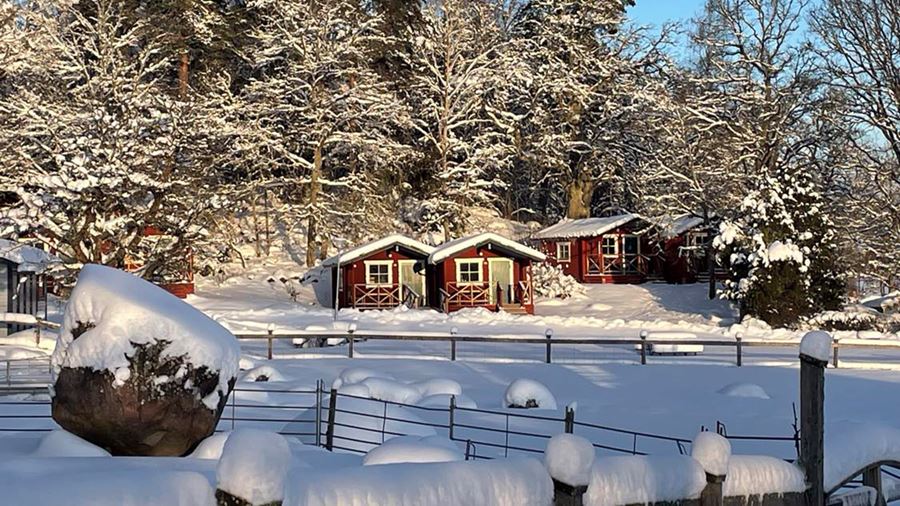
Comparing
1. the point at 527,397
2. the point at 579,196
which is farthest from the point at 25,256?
the point at 579,196

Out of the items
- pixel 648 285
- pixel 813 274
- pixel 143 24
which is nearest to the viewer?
pixel 813 274

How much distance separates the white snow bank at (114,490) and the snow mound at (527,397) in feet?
39.5

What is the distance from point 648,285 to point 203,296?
20.3 metres

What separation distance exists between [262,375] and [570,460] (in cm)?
1366

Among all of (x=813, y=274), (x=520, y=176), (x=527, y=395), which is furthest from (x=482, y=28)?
(x=527, y=395)

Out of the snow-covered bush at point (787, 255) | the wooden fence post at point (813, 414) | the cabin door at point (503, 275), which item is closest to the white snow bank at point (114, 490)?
the wooden fence post at point (813, 414)

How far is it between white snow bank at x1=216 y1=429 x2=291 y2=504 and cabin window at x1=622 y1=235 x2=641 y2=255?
4359 centimetres

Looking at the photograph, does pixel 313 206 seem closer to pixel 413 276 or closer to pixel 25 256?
pixel 413 276

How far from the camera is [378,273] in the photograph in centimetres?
3681

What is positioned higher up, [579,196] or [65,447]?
[579,196]

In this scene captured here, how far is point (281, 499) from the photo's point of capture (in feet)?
12.4

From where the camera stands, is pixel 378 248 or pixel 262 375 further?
pixel 378 248

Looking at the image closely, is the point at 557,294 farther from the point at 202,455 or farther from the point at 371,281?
the point at 202,455

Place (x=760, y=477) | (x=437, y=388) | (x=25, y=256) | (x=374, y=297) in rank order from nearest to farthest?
(x=760, y=477) → (x=437, y=388) → (x=25, y=256) → (x=374, y=297)
